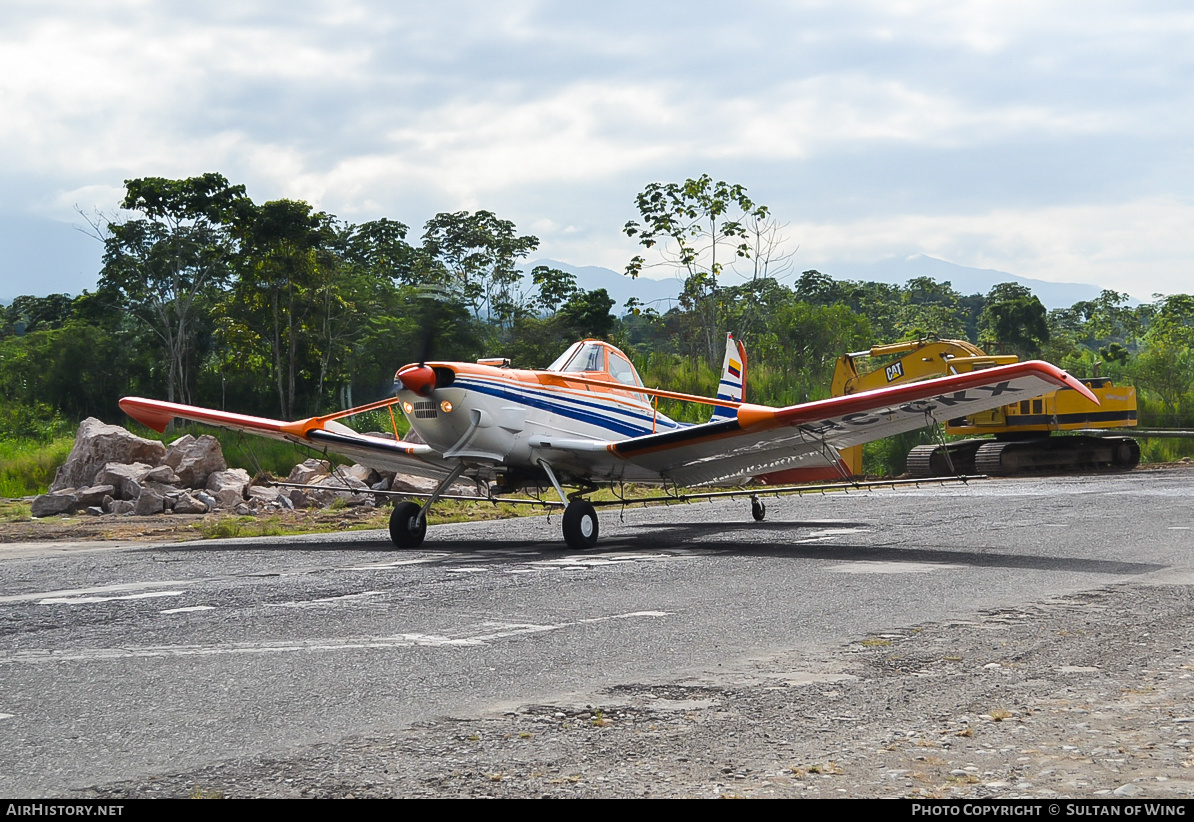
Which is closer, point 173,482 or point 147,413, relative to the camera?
point 147,413

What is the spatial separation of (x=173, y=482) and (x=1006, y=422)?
22079mm

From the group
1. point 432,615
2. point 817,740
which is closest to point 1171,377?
point 432,615

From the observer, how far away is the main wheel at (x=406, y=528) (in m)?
13.2

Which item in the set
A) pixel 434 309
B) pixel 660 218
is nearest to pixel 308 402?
pixel 660 218

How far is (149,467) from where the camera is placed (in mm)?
22766

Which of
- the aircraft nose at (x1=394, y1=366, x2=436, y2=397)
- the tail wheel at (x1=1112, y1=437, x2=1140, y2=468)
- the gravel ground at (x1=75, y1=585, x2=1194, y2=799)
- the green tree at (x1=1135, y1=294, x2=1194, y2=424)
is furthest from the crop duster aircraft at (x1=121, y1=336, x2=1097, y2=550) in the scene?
the green tree at (x1=1135, y1=294, x2=1194, y2=424)

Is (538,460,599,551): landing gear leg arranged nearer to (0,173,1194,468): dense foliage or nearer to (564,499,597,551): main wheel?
(564,499,597,551): main wheel

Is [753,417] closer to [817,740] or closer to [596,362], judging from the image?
[596,362]

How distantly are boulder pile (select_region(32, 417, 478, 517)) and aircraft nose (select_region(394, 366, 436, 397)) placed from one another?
27.5 feet

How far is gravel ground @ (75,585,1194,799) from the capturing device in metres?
3.88

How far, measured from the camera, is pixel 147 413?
16.0m

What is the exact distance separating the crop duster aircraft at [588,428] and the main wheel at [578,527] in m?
0.01
